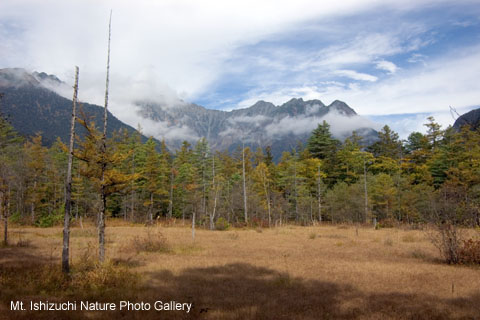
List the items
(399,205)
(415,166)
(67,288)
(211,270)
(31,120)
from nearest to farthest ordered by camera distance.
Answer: (67,288) < (211,270) < (399,205) < (415,166) < (31,120)

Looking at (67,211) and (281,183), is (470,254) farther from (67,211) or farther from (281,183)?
(281,183)

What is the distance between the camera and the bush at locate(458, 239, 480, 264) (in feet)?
39.3

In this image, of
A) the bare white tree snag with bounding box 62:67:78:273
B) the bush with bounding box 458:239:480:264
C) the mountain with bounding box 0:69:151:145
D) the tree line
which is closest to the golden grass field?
the bare white tree snag with bounding box 62:67:78:273

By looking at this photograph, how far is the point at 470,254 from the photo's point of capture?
1210 centimetres

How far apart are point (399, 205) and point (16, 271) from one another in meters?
41.4

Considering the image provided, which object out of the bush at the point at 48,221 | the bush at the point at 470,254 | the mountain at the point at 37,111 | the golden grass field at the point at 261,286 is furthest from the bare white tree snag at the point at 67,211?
the mountain at the point at 37,111

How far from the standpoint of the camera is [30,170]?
4075cm

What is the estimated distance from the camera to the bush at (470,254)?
1197cm

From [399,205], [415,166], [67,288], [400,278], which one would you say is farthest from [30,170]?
[415,166]

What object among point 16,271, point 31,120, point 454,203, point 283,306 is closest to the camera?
point 283,306

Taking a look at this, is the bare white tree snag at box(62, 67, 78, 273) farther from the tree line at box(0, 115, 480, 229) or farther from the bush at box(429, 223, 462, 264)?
the tree line at box(0, 115, 480, 229)

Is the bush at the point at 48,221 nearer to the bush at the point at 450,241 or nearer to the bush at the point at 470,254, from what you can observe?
the bush at the point at 450,241

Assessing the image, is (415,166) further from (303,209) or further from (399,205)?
(303,209)

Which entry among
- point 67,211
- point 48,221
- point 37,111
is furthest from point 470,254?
point 37,111
